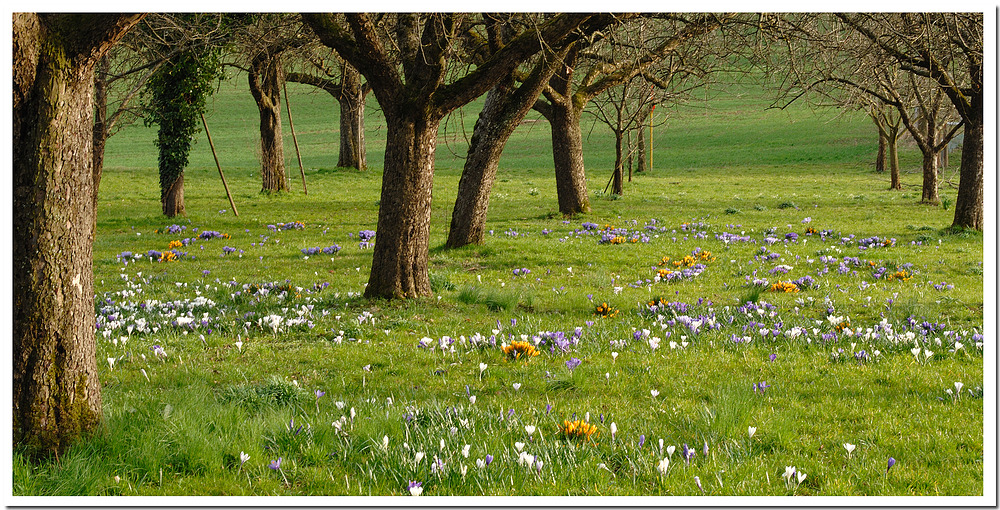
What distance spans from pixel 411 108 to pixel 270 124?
18882 mm

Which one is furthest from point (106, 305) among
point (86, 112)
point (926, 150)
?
point (926, 150)

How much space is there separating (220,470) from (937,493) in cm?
424

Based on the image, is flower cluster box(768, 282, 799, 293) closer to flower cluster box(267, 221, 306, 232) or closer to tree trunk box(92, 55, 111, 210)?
flower cluster box(267, 221, 306, 232)

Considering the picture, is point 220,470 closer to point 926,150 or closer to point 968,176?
point 968,176

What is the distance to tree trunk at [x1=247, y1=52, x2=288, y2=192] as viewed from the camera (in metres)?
25.2

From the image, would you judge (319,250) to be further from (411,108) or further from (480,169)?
(411,108)

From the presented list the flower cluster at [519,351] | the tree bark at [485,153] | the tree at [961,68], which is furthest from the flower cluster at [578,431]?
the tree at [961,68]

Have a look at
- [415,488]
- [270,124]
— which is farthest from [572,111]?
[415,488]

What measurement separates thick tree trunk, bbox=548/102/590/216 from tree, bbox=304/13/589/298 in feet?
31.4

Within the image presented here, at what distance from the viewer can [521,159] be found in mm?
55875

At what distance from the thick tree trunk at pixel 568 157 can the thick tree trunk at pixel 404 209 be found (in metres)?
9.92

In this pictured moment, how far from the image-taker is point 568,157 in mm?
19469

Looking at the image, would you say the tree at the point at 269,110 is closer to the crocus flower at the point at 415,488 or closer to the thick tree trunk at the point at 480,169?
the thick tree trunk at the point at 480,169

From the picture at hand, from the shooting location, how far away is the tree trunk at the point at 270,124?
25.2 meters
